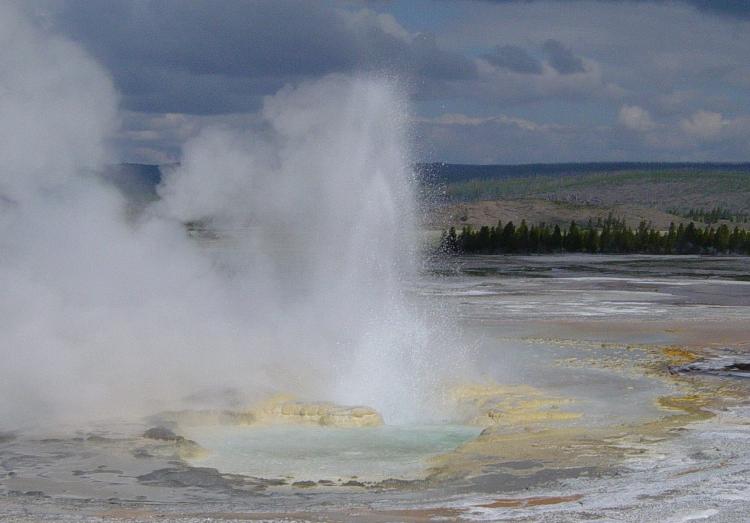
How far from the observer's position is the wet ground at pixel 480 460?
8469 mm

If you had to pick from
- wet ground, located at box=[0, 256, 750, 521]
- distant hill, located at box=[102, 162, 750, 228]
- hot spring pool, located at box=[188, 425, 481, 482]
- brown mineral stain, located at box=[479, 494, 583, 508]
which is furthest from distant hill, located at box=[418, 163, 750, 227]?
brown mineral stain, located at box=[479, 494, 583, 508]

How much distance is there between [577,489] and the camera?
9.05 metres

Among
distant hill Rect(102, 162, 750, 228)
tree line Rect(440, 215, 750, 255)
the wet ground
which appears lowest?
the wet ground

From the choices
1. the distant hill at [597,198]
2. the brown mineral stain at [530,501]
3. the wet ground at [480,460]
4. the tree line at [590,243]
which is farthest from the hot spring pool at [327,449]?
A: the distant hill at [597,198]

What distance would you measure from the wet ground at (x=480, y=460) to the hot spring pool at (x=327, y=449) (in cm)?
2

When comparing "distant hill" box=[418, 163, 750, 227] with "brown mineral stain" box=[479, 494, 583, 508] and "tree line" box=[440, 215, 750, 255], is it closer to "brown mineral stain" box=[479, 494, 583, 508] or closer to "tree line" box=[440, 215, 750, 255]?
"tree line" box=[440, 215, 750, 255]

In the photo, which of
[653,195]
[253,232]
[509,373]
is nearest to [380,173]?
[509,373]

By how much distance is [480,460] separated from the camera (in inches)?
404

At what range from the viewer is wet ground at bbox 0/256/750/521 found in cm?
847

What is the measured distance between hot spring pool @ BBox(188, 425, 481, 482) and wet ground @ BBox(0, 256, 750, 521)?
0.02 m

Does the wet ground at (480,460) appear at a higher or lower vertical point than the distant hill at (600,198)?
lower

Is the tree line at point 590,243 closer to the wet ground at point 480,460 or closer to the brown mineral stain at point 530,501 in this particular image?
the wet ground at point 480,460

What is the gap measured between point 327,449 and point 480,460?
5.58ft

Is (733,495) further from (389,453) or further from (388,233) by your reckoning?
(388,233)
